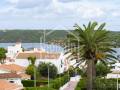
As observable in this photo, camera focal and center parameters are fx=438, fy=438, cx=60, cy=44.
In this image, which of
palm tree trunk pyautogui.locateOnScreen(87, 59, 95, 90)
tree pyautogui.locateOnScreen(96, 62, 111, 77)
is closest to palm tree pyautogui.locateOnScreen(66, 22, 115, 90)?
palm tree trunk pyautogui.locateOnScreen(87, 59, 95, 90)

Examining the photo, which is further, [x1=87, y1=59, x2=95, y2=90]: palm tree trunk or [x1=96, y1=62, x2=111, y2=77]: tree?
[x1=96, y1=62, x2=111, y2=77]: tree

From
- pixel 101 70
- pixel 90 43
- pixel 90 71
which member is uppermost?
pixel 90 43

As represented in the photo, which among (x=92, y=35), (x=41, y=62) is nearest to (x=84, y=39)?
(x=92, y=35)

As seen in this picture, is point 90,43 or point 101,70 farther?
point 101,70

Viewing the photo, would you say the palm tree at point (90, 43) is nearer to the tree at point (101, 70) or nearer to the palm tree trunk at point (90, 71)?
the palm tree trunk at point (90, 71)

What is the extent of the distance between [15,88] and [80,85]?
767 inches

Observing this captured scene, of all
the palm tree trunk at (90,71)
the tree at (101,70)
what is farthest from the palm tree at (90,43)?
the tree at (101,70)

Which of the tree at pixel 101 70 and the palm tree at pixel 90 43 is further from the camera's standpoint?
the tree at pixel 101 70

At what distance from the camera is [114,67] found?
89375mm

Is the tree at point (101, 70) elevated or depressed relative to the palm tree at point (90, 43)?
depressed

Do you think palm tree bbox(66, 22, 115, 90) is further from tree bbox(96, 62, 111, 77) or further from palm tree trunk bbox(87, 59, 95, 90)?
tree bbox(96, 62, 111, 77)

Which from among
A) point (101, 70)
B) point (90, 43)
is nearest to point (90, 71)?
point (90, 43)

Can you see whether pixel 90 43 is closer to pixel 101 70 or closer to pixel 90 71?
pixel 90 71

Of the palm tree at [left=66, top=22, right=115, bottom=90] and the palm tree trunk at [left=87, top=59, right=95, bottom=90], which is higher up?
the palm tree at [left=66, top=22, right=115, bottom=90]
